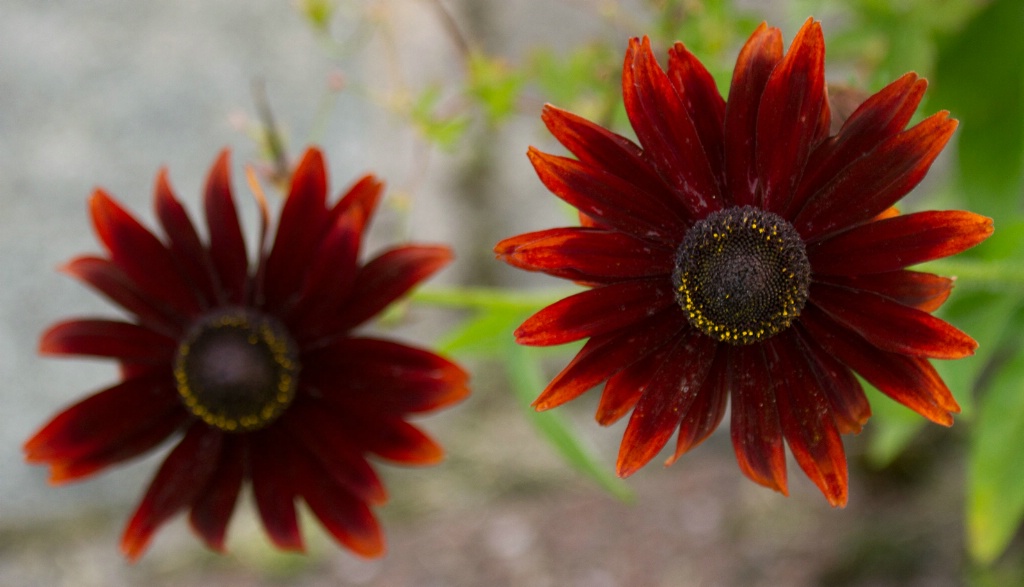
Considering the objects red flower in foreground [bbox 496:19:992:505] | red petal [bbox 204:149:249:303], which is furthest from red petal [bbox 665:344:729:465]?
red petal [bbox 204:149:249:303]

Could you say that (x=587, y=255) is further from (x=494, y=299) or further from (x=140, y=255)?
(x=140, y=255)

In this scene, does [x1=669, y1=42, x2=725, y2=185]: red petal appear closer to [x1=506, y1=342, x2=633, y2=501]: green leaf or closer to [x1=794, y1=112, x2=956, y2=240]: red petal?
[x1=794, y1=112, x2=956, y2=240]: red petal

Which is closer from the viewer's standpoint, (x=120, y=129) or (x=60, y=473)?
(x=60, y=473)

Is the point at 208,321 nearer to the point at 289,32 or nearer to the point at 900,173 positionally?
the point at 900,173

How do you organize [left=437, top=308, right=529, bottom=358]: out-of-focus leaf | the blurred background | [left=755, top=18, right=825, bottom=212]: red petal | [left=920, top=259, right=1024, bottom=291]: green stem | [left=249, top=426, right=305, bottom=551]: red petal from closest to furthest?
[left=755, top=18, right=825, bottom=212]: red petal → [left=920, top=259, right=1024, bottom=291]: green stem → [left=249, top=426, right=305, bottom=551]: red petal → [left=437, top=308, right=529, bottom=358]: out-of-focus leaf → the blurred background

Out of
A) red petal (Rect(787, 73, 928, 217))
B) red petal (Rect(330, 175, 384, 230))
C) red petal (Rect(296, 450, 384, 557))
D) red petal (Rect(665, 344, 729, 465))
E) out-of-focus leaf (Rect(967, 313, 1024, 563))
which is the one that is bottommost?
out-of-focus leaf (Rect(967, 313, 1024, 563))

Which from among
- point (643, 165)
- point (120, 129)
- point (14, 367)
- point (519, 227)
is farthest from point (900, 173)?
point (14, 367)

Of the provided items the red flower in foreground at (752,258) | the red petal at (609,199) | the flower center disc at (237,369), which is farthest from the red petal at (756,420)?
the flower center disc at (237,369)
